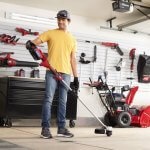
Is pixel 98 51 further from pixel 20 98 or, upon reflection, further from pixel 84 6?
pixel 20 98

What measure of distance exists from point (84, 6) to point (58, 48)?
2677mm

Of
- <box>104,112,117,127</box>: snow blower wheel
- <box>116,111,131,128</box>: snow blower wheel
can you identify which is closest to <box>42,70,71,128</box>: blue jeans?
<box>116,111,131,128</box>: snow blower wheel

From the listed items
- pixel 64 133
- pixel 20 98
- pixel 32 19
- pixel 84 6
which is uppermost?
pixel 84 6

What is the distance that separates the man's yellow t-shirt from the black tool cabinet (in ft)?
6.25

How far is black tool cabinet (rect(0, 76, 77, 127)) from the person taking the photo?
6.00 m

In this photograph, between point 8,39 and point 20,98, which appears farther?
point 8,39

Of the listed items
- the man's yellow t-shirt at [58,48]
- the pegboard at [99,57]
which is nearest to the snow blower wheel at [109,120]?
the pegboard at [99,57]

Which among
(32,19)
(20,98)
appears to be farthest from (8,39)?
(20,98)

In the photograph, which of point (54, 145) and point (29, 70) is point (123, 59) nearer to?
point (29, 70)

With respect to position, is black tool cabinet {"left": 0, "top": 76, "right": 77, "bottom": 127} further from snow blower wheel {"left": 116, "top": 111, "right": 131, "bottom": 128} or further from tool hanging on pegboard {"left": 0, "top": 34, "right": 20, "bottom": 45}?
snow blower wheel {"left": 116, "top": 111, "right": 131, "bottom": 128}

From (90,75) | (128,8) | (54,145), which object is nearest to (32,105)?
(90,75)

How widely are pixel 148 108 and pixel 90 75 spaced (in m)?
1.43

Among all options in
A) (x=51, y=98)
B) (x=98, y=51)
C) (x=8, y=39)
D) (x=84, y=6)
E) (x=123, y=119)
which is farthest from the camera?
(x=98, y=51)

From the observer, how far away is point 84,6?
268 inches
